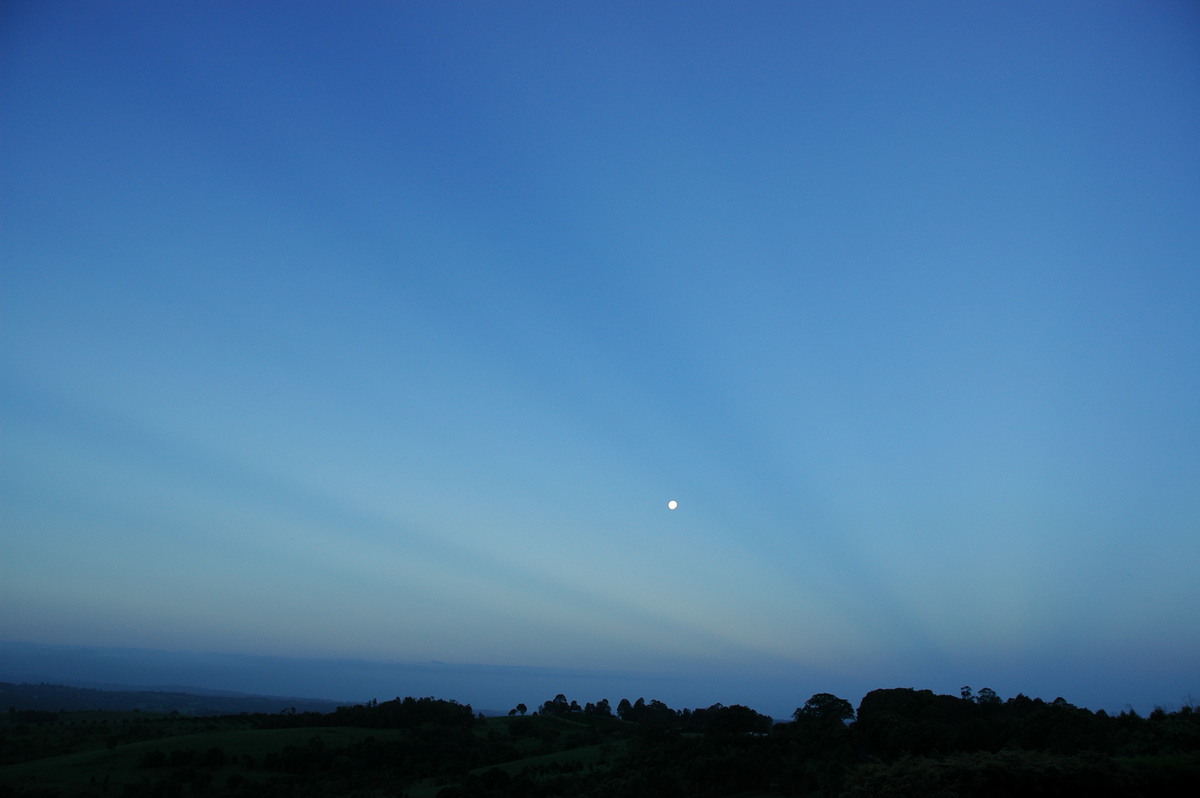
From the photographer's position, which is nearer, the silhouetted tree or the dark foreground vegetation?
the dark foreground vegetation

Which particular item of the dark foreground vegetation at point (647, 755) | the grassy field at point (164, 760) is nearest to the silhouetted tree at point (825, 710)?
the dark foreground vegetation at point (647, 755)

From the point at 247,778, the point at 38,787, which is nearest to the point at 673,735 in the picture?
the point at 247,778

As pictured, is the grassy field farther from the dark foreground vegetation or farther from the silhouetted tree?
the silhouetted tree

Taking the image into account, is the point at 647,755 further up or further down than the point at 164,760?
further up

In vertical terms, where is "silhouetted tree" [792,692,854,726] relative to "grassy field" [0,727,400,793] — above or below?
above

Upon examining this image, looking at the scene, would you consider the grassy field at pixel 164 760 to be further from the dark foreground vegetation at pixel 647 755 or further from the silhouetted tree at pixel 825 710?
the silhouetted tree at pixel 825 710

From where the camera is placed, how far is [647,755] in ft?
139

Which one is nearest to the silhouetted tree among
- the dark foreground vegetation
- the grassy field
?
the dark foreground vegetation

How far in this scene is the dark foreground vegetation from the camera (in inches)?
760

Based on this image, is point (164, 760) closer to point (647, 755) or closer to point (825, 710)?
point (647, 755)

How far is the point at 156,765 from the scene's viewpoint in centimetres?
4603

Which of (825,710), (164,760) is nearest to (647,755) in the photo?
(825,710)

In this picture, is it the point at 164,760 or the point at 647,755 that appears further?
the point at 164,760

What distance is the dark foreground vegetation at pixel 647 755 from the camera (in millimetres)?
19297
